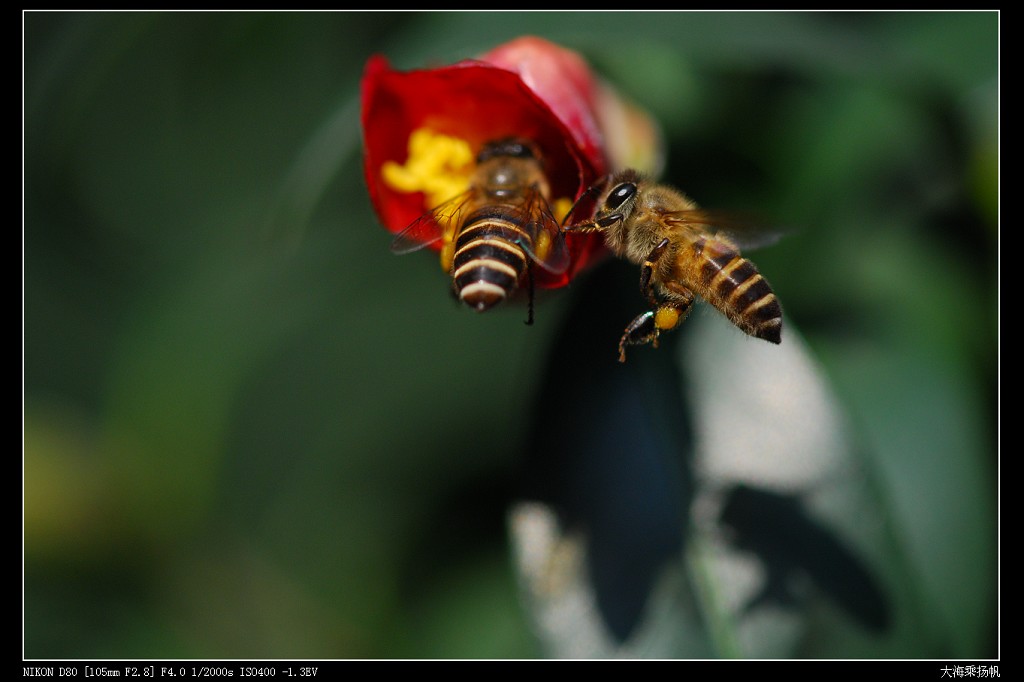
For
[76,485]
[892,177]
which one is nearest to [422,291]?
[76,485]

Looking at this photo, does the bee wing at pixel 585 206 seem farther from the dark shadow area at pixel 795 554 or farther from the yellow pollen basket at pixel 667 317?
the dark shadow area at pixel 795 554

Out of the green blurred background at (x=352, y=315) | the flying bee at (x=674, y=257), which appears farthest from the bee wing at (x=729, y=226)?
the green blurred background at (x=352, y=315)

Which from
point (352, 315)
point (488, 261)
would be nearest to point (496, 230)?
point (488, 261)

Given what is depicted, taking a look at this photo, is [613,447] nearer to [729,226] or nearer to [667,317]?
[667,317]

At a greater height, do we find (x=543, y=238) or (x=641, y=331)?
(x=543, y=238)

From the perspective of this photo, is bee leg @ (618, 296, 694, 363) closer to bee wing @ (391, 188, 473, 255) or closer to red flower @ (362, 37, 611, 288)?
red flower @ (362, 37, 611, 288)

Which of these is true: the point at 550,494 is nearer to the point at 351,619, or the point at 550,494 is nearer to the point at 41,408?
the point at 351,619

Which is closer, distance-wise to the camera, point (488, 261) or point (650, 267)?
point (488, 261)
